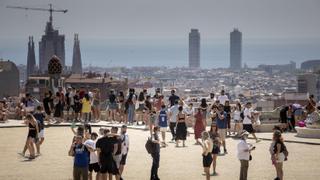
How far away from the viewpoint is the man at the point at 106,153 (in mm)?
16828

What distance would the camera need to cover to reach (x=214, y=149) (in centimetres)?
1997

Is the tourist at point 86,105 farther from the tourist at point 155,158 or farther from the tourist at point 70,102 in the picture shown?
the tourist at point 155,158

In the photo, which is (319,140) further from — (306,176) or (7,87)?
(7,87)

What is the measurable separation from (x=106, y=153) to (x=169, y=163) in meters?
5.53

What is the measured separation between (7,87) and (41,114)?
538 ft

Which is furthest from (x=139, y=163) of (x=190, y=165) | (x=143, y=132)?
(x=143, y=132)

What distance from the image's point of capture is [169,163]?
2211cm

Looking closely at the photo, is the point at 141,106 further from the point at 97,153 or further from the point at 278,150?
the point at 97,153

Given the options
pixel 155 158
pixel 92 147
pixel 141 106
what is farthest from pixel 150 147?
pixel 141 106

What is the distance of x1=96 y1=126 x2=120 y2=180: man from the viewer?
1683 centimetres

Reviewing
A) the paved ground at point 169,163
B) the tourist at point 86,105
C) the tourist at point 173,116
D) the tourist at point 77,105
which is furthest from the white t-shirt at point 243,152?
the tourist at point 77,105

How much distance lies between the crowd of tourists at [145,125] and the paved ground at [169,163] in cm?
58

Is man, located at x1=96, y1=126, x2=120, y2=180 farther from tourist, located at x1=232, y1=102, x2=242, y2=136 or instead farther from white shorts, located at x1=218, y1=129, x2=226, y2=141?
tourist, located at x1=232, y1=102, x2=242, y2=136

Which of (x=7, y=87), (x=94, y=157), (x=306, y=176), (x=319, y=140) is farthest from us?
(x=7, y=87)
